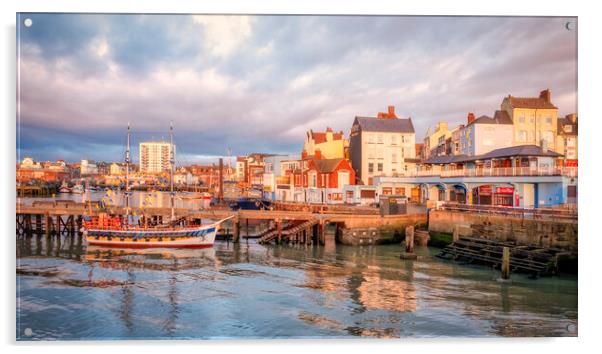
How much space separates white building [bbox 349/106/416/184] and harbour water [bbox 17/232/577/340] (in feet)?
44.6

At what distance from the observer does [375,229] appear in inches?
826

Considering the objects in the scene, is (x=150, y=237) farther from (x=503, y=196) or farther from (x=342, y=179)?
(x=503, y=196)

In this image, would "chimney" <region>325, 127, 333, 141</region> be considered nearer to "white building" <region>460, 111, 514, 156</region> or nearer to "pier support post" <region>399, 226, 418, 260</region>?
"white building" <region>460, 111, 514, 156</region>

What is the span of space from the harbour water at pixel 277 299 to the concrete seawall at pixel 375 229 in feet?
11.9

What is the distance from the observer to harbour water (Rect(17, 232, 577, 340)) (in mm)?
9219

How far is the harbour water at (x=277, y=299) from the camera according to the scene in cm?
922

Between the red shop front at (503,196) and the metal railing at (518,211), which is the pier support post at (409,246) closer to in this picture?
the metal railing at (518,211)

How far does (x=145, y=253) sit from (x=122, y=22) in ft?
36.8

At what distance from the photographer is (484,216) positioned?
18.5 metres

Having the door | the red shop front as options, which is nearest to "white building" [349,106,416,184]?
the door

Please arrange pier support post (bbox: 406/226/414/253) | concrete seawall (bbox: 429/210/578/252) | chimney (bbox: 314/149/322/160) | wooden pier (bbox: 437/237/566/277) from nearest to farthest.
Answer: wooden pier (bbox: 437/237/566/277)
concrete seawall (bbox: 429/210/578/252)
pier support post (bbox: 406/226/414/253)
chimney (bbox: 314/149/322/160)

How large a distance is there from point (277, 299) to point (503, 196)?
1304cm

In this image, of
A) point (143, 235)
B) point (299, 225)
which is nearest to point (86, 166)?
point (143, 235)

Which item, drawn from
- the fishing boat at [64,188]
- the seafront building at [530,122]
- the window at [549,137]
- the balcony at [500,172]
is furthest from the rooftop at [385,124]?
the fishing boat at [64,188]
